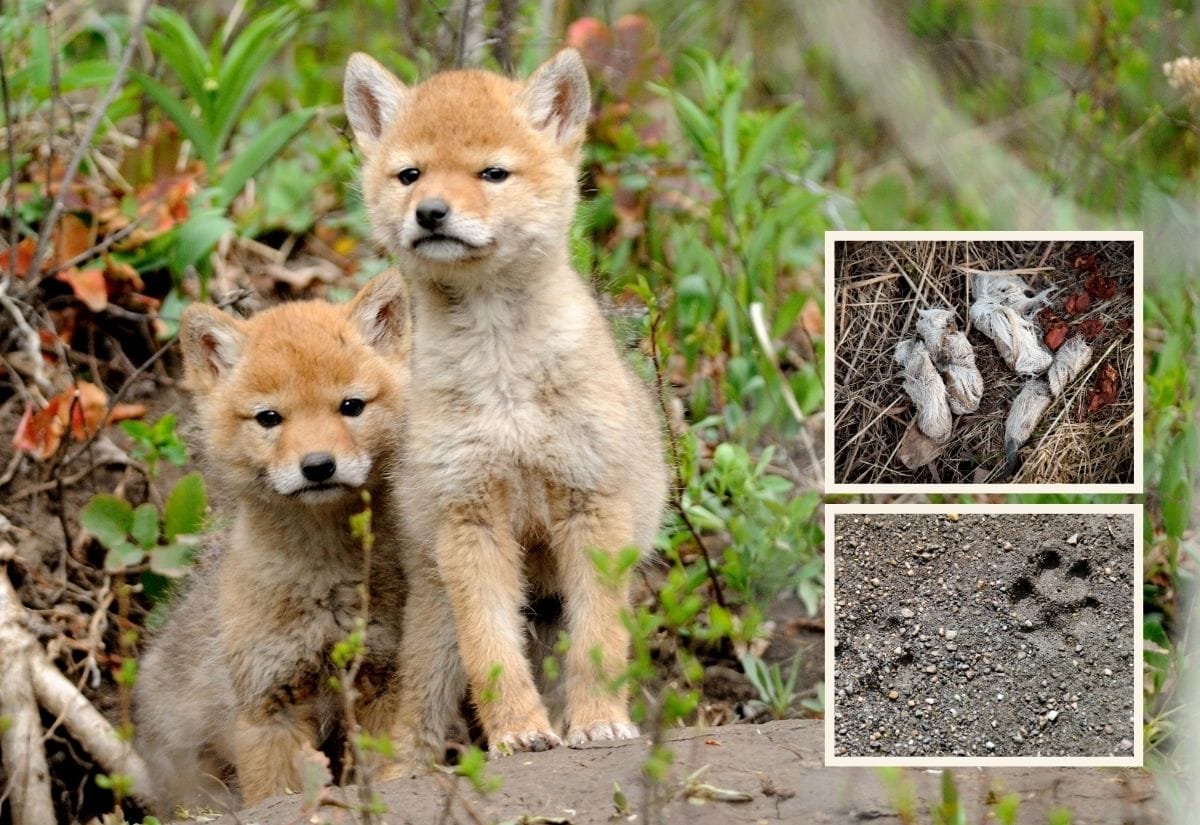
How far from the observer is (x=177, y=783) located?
5590 millimetres

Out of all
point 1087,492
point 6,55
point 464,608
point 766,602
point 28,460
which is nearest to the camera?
point 1087,492

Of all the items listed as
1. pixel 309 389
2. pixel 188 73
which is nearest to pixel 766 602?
pixel 309 389

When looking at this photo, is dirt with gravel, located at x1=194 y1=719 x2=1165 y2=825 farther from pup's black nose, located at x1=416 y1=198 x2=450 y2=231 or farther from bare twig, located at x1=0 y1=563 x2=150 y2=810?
pup's black nose, located at x1=416 y1=198 x2=450 y2=231

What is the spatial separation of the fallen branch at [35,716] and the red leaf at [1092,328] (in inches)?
148

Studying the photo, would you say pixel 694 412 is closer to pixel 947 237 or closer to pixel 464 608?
pixel 464 608

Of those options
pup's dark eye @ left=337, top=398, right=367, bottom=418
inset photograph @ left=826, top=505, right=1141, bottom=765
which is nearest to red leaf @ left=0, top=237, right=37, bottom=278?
pup's dark eye @ left=337, top=398, right=367, bottom=418

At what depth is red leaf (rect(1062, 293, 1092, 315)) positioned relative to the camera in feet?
10.4

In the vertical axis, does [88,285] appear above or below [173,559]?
above

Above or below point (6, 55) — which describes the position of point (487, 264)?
below

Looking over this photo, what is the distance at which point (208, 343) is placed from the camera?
5.14 meters

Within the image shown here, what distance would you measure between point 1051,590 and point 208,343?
3137mm

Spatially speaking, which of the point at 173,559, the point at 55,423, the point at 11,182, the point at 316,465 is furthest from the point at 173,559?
the point at 11,182

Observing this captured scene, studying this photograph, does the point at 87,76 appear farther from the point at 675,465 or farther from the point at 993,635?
the point at 993,635

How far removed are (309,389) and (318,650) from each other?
2.96ft
